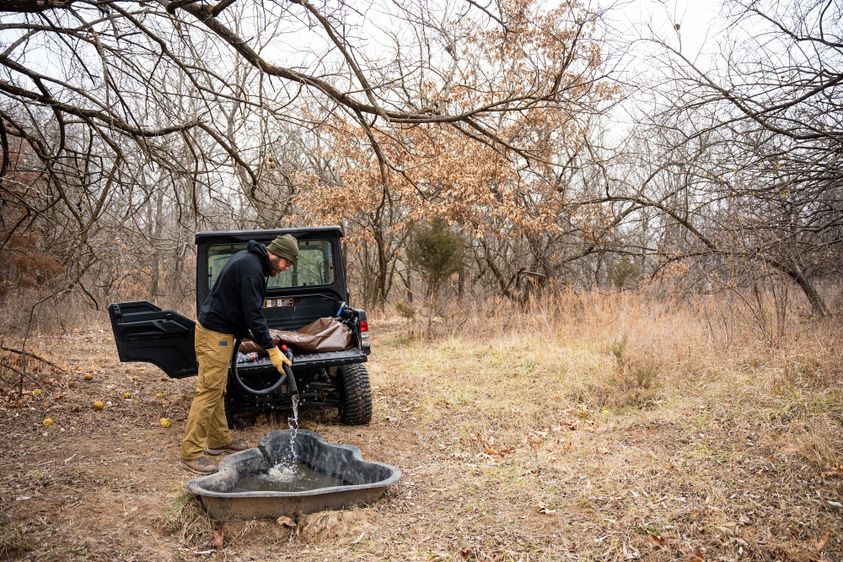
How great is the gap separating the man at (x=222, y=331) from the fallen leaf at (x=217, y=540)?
1.19 metres

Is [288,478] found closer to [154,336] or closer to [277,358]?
[277,358]

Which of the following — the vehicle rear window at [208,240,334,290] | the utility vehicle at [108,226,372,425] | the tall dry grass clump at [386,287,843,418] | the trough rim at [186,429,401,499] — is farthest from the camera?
the vehicle rear window at [208,240,334,290]

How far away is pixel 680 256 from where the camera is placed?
991 centimetres

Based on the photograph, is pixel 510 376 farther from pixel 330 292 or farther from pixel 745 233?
pixel 745 233

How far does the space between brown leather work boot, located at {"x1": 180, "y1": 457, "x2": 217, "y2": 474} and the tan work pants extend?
4cm

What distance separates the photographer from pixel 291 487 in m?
4.98

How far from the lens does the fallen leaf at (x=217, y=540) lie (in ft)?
13.0

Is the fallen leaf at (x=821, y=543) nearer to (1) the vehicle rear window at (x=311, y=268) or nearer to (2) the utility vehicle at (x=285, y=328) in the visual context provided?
(2) the utility vehicle at (x=285, y=328)

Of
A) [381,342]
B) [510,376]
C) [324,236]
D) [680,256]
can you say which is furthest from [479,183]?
[324,236]

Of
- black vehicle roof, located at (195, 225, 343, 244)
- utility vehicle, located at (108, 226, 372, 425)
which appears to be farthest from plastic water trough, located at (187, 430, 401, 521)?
black vehicle roof, located at (195, 225, 343, 244)

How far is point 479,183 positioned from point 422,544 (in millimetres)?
10494

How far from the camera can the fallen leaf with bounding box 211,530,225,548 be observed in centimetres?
396

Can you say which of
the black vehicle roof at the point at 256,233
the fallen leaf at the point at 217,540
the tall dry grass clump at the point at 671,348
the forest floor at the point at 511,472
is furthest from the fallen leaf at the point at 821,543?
the black vehicle roof at the point at 256,233

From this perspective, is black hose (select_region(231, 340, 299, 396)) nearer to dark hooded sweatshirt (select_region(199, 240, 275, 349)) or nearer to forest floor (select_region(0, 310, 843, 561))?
dark hooded sweatshirt (select_region(199, 240, 275, 349))
